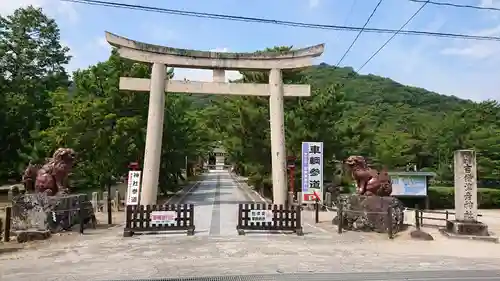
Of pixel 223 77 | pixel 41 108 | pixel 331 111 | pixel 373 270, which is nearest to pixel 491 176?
pixel 331 111

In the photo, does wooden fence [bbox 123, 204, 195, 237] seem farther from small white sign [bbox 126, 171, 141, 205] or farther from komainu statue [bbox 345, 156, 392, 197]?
komainu statue [bbox 345, 156, 392, 197]

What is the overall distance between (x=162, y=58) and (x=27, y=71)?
81.4ft

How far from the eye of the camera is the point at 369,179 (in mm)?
14719

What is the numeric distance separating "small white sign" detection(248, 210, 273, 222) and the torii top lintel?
24.5 feet

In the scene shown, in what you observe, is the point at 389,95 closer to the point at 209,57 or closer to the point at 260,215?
the point at 209,57

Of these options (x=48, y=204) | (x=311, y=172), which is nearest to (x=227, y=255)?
(x=48, y=204)

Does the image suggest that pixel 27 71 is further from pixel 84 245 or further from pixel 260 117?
pixel 84 245

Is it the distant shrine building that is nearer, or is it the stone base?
the stone base

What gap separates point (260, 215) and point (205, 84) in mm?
7007

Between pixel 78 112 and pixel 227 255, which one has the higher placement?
pixel 78 112

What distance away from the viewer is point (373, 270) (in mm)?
8086

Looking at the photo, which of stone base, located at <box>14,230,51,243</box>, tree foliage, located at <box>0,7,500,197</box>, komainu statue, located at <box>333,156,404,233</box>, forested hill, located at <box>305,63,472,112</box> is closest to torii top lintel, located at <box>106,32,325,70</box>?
tree foliage, located at <box>0,7,500,197</box>

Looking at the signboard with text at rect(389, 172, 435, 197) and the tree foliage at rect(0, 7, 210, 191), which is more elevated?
the tree foliage at rect(0, 7, 210, 191)

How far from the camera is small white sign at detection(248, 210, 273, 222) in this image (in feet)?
43.8
